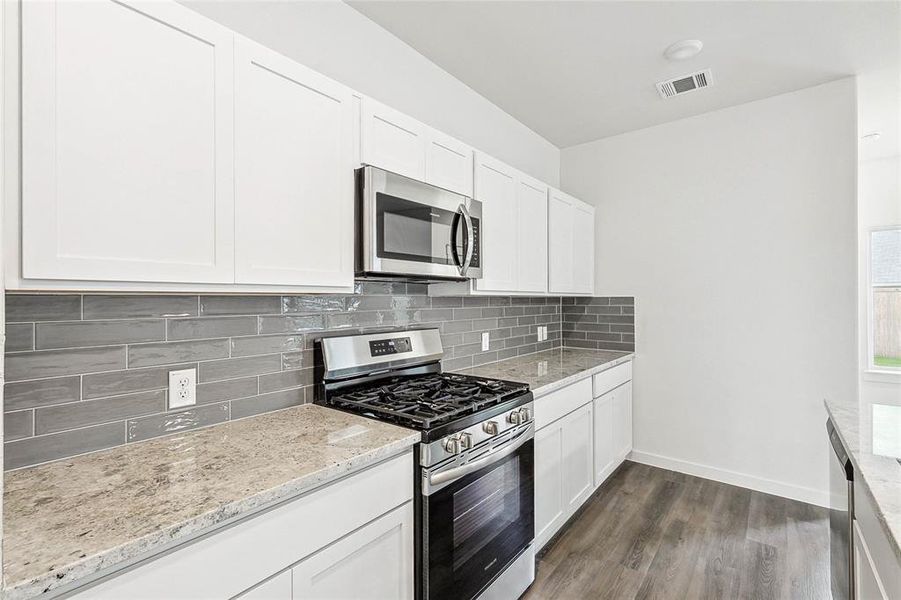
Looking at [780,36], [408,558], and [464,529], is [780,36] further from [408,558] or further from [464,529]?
[408,558]

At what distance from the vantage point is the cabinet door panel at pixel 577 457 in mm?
2498

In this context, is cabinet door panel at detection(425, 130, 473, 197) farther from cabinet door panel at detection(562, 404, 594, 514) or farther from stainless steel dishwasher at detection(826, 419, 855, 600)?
stainless steel dishwasher at detection(826, 419, 855, 600)

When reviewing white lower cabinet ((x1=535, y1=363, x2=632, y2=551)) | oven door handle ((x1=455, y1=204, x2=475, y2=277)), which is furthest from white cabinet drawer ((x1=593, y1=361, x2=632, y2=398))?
oven door handle ((x1=455, y1=204, x2=475, y2=277))

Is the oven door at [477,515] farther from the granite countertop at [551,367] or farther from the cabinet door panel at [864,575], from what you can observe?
the cabinet door panel at [864,575]

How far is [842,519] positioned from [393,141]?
2.20m

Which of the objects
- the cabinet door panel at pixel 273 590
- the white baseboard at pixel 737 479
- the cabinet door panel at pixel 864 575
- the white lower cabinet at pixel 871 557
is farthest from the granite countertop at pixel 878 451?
the white baseboard at pixel 737 479

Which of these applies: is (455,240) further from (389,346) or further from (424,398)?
(424,398)

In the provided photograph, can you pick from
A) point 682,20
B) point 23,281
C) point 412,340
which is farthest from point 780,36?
point 23,281

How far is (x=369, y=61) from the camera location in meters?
2.21

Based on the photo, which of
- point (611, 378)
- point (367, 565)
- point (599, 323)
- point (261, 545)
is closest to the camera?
point (261, 545)

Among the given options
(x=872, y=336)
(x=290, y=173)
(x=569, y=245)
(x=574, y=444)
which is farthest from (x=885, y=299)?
(x=290, y=173)

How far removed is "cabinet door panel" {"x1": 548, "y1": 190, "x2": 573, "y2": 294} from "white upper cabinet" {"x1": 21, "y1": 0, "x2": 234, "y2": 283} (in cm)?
226

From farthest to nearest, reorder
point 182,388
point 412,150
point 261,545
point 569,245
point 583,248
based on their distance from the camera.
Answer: point 583,248 → point 569,245 → point 412,150 → point 182,388 → point 261,545

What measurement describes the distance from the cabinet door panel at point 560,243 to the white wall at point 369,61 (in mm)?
523
